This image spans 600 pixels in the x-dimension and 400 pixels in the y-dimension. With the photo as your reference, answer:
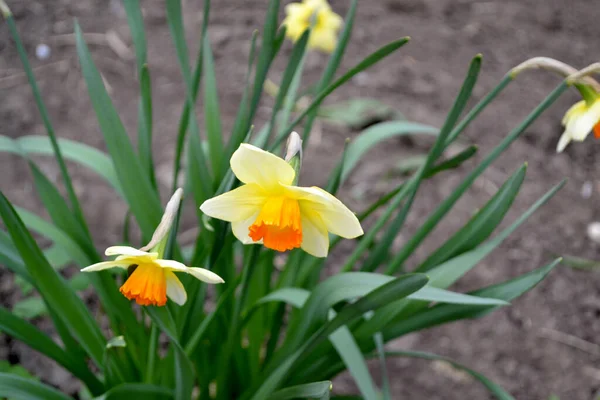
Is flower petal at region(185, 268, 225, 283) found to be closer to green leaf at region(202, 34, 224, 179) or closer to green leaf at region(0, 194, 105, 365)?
green leaf at region(0, 194, 105, 365)

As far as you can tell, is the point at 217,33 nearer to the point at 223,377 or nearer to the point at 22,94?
the point at 22,94

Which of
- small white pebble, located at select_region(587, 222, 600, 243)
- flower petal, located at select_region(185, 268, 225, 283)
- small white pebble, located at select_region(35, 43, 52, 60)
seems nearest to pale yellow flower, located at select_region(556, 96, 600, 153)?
flower petal, located at select_region(185, 268, 225, 283)

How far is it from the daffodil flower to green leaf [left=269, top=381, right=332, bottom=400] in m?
0.20

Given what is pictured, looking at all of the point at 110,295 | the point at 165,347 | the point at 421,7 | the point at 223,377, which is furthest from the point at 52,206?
the point at 421,7

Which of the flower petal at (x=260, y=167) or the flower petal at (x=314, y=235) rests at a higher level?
the flower petal at (x=260, y=167)

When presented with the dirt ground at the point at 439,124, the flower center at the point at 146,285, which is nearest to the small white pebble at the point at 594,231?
the dirt ground at the point at 439,124

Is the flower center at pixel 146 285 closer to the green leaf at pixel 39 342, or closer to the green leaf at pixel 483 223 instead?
the green leaf at pixel 39 342

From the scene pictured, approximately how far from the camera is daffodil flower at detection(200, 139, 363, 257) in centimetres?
80

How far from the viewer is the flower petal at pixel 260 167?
784 millimetres

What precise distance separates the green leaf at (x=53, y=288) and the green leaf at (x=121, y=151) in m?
0.23

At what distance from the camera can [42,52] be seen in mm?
2566

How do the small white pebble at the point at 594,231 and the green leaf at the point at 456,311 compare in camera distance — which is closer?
the green leaf at the point at 456,311

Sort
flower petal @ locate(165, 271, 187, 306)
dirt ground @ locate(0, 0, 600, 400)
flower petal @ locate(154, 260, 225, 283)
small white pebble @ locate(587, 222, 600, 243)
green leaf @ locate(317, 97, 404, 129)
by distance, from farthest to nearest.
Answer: green leaf @ locate(317, 97, 404, 129)
small white pebble @ locate(587, 222, 600, 243)
dirt ground @ locate(0, 0, 600, 400)
flower petal @ locate(165, 271, 187, 306)
flower petal @ locate(154, 260, 225, 283)

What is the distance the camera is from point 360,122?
2.46 metres
